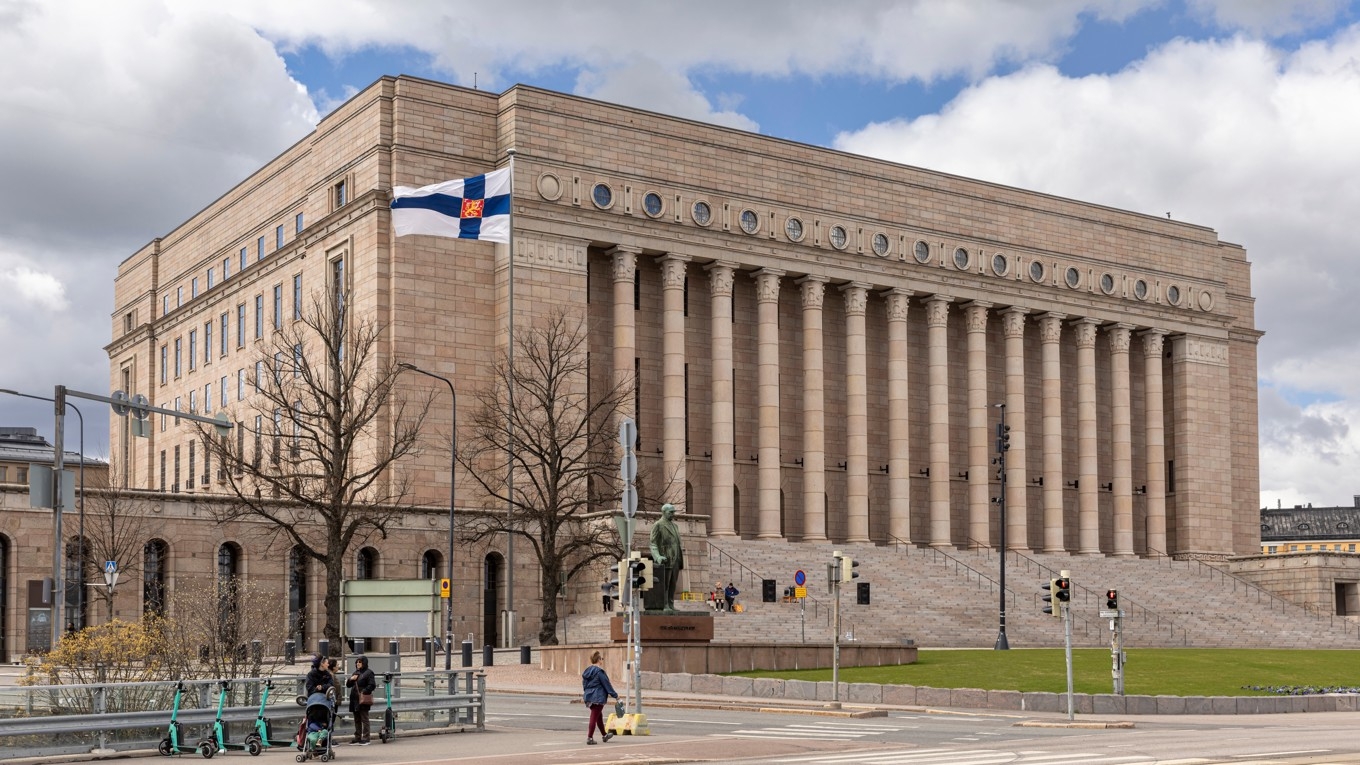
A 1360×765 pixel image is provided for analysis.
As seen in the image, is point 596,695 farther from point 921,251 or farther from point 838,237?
point 921,251

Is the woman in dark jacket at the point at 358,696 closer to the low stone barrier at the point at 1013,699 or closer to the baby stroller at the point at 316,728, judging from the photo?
the baby stroller at the point at 316,728

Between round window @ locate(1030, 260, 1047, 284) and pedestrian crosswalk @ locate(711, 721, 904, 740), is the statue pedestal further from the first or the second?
round window @ locate(1030, 260, 1047, 284)

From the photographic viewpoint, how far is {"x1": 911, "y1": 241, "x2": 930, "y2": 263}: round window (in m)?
95.2

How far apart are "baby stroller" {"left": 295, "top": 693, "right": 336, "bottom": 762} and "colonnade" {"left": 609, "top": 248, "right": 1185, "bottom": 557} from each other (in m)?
49.9

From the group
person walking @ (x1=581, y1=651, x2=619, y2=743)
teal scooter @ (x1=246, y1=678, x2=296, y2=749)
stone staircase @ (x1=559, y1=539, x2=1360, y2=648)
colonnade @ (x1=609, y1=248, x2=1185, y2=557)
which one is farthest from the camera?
colonnade @ (x1=609, y1=248, x2=1185, y2=557)

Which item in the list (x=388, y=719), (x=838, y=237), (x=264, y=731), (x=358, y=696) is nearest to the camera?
(x=264, y=731)

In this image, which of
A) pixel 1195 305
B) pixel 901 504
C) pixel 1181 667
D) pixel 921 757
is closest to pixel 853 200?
pixel 901 504

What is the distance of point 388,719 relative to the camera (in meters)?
32.2

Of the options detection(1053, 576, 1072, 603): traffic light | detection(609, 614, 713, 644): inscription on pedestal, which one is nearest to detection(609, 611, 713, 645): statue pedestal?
detection(609, 614, 713, 644): inscription on pedestal

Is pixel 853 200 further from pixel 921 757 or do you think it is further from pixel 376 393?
pixel 921 757

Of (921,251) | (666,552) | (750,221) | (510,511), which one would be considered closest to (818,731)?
(666,552)

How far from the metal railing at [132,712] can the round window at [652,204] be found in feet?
179

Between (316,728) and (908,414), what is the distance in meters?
71.2

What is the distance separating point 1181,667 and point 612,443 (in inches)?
1337
